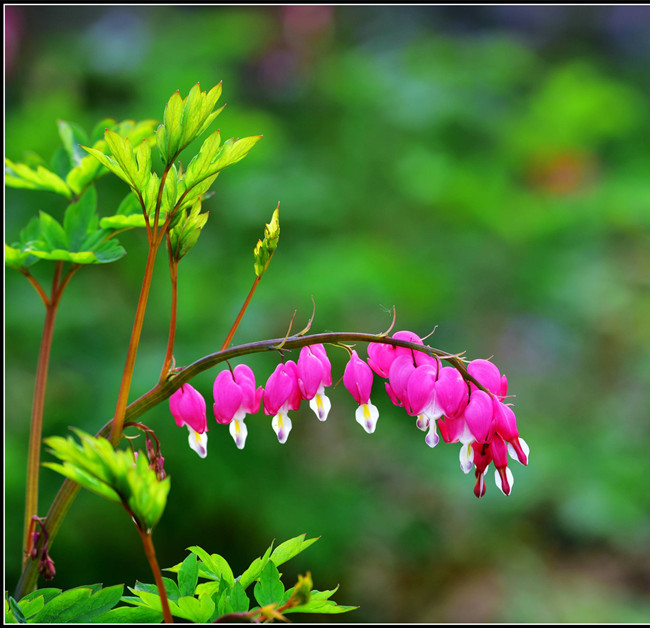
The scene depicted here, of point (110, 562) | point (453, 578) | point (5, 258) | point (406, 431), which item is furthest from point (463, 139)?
point (5, 258)

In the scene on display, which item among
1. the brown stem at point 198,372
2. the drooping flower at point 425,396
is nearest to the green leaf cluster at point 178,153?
the brown stem at point 198,372

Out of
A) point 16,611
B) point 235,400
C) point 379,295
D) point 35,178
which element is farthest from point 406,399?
point 379,295

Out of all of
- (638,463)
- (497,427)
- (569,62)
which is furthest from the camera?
(569,62)

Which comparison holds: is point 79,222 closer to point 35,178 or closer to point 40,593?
point 35,178

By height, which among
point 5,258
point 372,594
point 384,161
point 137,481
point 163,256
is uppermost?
point 384,161

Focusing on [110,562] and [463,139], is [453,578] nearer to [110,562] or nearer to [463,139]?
[110,562]

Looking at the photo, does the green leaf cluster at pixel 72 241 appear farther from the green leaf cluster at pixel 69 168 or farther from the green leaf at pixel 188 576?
the green leaf at pixel 188 576
